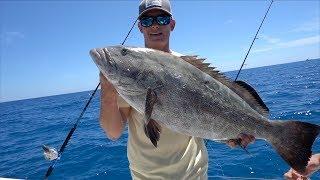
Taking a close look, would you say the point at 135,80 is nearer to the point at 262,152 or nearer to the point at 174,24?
the point at 174,24

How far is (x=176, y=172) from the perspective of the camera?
3396mm

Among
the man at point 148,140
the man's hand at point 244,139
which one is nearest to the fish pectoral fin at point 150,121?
the man at point 148,140

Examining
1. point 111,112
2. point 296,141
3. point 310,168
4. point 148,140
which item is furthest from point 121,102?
point 310,168

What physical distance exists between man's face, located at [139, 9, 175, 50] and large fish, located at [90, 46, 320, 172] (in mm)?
350

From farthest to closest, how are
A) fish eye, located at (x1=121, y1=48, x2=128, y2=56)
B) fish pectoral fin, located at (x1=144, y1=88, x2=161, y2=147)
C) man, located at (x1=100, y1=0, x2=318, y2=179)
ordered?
man, located at (x1=100, y1=0, x2=318, y2=179), fish eye, located at (x1=121, y1=48, x2=128, y2=56), fish pectoral fin, located at (x1=144, y1=88, x2=161, y2=147)

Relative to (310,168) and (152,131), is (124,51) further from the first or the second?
(310,168)

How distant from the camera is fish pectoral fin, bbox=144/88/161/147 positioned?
2.85 meters

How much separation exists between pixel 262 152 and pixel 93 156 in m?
6.59

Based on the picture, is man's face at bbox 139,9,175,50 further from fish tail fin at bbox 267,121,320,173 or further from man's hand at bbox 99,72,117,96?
fish tail fin at bbox 267,121,320,173

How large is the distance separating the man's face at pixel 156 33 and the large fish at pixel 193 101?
1.15 ft

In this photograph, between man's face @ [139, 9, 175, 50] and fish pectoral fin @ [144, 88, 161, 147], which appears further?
man's face @ [139, 9, 175, 50]

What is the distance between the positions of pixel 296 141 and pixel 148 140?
1381mm

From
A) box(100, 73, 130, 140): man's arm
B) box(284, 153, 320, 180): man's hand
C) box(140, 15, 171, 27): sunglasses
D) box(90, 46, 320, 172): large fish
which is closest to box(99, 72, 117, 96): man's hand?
box(100, 73, 130, 140): man's arm

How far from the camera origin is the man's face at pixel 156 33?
3.46 metres
